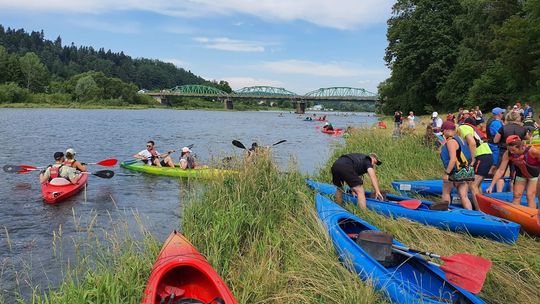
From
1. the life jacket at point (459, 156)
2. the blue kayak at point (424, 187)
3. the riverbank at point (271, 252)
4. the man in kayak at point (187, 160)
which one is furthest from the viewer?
the man in kayak at point (187, 160)

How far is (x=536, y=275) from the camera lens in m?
5.05

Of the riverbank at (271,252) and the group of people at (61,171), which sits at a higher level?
the riverbank at (271,252)

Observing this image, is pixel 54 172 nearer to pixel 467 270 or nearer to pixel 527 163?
pixel 467 270

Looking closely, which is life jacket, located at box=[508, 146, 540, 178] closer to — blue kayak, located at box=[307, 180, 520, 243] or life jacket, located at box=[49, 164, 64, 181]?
blue kayak, located at box=[307, 180, 520, 243]

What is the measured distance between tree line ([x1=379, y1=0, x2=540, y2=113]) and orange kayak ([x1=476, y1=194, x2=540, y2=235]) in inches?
864

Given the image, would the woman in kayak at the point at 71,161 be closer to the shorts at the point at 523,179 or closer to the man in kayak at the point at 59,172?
the man in kayak at the point at 59,172

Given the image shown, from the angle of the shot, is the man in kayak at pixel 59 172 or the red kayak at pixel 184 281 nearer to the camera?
the red kayak at pixel 184 281

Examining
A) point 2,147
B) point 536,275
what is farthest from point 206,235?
point 2,147

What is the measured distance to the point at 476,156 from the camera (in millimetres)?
8453

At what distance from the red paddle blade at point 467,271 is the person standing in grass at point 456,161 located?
3014 millimetres

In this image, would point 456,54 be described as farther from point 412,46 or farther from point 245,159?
point 245,159

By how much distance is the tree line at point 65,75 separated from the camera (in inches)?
3595

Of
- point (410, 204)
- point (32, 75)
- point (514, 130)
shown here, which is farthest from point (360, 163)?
point (32, 75)

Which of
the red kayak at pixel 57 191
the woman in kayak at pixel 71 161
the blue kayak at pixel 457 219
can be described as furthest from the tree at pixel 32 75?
the blue kayak at pixel 457 219
